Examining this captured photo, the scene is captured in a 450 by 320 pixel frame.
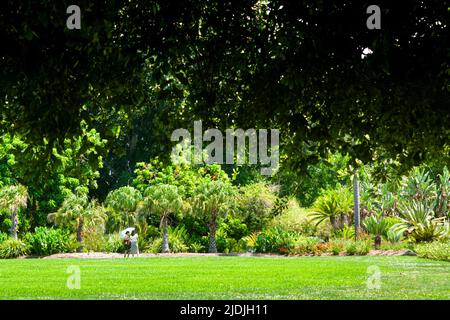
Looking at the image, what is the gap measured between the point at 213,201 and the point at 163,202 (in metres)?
2.18

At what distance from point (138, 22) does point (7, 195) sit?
23.0m

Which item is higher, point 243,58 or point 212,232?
point 243,58

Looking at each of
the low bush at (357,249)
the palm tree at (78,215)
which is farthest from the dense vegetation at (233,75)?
the palm tree at (78,215)

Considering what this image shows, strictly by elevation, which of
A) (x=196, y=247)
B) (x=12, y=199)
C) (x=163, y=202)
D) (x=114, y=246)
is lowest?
(x=196, y=247)

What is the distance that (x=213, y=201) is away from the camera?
29500mm

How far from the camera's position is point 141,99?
8289mm

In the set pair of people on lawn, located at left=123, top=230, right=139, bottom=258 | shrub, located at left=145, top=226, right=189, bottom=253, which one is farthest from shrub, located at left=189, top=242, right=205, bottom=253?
pair of people on lawn, located at left=123, top=230, right=139, bottom=258

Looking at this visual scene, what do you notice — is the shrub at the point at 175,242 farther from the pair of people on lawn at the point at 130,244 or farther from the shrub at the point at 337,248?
the shrub at the point at 337,248

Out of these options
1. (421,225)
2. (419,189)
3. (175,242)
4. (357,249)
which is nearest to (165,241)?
(175,242)

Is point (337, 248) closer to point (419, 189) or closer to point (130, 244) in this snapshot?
point (419, 189)

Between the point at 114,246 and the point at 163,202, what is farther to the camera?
the point at 114,246

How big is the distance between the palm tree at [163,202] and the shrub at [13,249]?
508 centimetres

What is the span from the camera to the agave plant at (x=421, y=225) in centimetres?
2855
